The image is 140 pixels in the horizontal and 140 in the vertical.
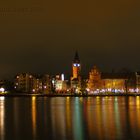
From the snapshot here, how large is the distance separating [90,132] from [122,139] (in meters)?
3.54

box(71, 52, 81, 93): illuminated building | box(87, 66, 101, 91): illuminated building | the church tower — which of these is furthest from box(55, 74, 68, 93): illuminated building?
box(87, 66, 101, 91): illuminated building

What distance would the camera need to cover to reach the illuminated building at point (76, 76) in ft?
582

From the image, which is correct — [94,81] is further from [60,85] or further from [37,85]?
[37,85]

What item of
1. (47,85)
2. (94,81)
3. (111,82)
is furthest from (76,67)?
(94,81)

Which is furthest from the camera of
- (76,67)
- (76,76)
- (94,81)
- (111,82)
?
(76,67)

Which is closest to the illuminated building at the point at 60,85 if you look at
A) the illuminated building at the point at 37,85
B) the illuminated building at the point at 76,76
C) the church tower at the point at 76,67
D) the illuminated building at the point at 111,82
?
the illuminated building at the point at 76,76

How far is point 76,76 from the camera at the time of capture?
187000 mm

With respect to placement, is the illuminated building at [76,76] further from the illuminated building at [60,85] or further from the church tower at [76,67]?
the illuminated building at [60,85]

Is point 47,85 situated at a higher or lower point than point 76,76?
lower

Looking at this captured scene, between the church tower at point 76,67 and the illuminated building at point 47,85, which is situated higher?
the church tower at point 76,67

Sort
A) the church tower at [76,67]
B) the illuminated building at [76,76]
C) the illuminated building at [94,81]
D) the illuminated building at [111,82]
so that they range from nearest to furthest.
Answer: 1. the illuminated building at [94,81]
2. the illuminated building at [111,82]
3. the illuminated building at [76,76]
4. the church tower at [76,67]

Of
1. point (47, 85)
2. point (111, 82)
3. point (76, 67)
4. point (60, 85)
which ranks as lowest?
point (111, 82)

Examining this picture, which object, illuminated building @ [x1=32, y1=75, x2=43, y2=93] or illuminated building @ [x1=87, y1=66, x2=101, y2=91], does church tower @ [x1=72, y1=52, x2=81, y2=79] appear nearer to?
illuminated building @ [x1=32, y1=75, x2=43, y2=93]

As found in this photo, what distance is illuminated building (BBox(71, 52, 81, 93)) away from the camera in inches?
6978
